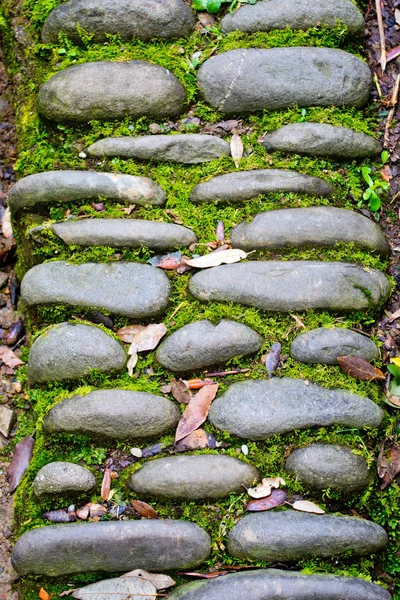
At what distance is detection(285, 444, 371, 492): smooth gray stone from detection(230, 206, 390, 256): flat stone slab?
94 centimetres

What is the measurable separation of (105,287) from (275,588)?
1.46 m

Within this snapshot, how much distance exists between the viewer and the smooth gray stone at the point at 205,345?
2.70 m

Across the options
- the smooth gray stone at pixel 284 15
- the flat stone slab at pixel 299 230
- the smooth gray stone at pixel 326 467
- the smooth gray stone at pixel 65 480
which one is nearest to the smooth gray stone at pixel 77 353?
the smooth gray stone at pixel 65 480

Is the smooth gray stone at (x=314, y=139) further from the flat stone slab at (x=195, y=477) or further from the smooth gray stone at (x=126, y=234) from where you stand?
the flat stone slab at (x=195, y=477)

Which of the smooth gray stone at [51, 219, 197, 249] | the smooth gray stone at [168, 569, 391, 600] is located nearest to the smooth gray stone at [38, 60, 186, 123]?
the smooth gray stone at [51, 219, 197, 249]

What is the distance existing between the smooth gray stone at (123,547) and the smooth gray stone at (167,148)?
5.65 feet

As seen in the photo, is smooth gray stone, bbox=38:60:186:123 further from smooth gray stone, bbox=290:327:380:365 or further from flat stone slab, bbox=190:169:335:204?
smooth gray stone, bbox=290:327:380:365

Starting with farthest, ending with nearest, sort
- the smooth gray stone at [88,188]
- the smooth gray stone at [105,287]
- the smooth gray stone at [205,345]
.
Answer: the smooth gray stone at [88,188]
the smooth gray stone at [105,287]
the smooth gray stone at [205,345]

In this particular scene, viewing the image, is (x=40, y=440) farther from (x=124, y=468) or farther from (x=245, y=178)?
(x=245, y=178)

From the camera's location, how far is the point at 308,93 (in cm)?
315

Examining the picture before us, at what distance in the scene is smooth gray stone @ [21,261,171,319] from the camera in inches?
110

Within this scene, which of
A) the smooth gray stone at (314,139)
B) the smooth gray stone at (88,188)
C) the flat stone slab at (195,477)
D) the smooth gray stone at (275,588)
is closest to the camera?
the smooth gray stone at (275,588)

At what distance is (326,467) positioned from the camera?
2.57 m

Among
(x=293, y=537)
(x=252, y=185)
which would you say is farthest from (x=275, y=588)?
(x=252, y=185)
